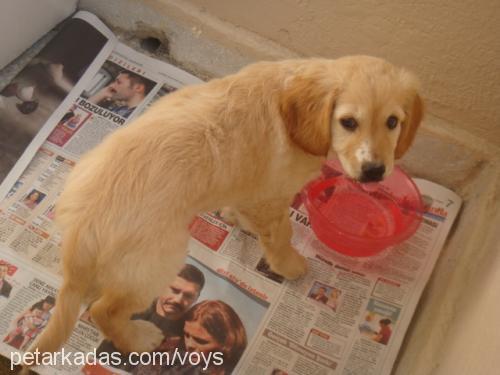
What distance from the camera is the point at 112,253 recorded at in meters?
0.91

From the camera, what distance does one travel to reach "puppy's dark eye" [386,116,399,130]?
0.98 meters

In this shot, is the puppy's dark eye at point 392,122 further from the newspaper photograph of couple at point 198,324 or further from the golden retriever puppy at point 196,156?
the newspaper photograph of couple at point 198,324

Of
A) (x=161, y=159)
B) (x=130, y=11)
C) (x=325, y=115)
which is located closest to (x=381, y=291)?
(x=325, y=115)

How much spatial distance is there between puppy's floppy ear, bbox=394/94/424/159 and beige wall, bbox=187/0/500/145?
36cm

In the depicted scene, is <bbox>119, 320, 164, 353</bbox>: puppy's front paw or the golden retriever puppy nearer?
the golden retriever puppy

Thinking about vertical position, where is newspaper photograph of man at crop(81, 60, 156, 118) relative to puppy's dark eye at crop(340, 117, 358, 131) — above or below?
above

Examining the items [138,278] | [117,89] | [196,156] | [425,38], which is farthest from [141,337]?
[425,38]

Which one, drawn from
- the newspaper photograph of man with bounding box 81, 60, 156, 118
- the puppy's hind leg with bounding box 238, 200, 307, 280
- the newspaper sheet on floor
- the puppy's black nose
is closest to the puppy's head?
the puppy's black nose

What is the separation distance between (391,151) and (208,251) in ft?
1.96

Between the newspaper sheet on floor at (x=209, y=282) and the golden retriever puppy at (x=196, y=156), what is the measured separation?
0.27m

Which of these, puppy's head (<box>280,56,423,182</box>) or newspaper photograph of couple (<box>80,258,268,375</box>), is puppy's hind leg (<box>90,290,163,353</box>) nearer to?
newspaper photograph of couple (<box>80,258,268,375</box>)

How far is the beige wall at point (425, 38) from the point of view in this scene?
1.27 m

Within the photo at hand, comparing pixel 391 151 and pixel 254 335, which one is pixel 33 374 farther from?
pixel 391 151

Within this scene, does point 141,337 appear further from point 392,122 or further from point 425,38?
point 425,38
